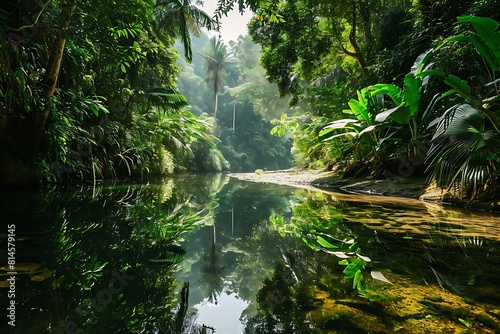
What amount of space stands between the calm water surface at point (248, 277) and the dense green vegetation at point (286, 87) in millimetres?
1880

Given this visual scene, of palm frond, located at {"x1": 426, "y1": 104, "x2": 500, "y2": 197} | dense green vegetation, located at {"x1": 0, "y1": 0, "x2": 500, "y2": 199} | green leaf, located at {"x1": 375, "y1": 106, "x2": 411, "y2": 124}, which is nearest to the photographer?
palm frond, located at {"x1": 426, "y1": 104, "x2": 500, "y2": 197}

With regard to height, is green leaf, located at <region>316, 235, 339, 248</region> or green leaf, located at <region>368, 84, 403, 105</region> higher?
green leaf, located at <region>368, 84, 403, 105</region>

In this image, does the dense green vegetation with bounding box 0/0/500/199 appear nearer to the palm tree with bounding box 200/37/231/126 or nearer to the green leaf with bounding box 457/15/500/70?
the green leaf with bounding box 457/15/500/70

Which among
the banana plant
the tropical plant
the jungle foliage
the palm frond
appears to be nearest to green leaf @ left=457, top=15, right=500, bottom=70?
the tropical plant

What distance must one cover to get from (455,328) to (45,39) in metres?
5.77

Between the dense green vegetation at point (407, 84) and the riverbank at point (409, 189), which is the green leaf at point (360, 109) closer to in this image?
the dense green vegetation at point (407, 84)

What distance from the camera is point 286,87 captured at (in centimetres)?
1007

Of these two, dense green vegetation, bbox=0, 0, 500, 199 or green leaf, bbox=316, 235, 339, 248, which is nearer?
green leaf, bbox=316, 235, 339, 248

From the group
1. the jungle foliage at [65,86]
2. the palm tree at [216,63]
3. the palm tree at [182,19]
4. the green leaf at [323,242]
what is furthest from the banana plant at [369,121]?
the palm tree at [216,63]

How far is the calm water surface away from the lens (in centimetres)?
83

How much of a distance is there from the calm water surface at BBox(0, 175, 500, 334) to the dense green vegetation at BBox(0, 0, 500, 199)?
188 centimetres

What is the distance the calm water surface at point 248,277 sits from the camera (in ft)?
2.71

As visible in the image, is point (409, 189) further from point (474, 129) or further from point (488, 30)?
point (488, 30)

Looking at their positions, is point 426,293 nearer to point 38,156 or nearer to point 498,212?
point 498,212
